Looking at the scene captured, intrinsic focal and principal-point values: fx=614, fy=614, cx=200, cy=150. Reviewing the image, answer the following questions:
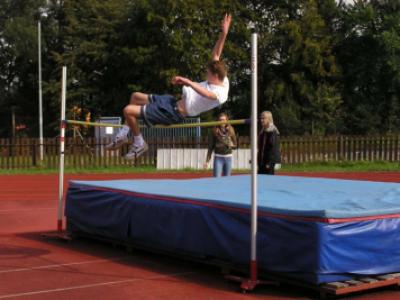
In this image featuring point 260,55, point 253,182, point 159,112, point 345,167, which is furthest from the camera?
point 260,55

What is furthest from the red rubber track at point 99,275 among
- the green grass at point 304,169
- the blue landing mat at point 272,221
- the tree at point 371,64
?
the tree at point 371,64

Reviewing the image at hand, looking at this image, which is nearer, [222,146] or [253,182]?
[253,182]

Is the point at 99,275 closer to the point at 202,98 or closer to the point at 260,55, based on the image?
the point at 202,98

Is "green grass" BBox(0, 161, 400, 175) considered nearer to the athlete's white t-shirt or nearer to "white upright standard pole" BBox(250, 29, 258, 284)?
the athlete's white t-shirt

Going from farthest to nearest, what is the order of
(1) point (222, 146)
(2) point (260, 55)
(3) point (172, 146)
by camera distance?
1. (2) point (260, 55)
2. (3) point (172, 146)
3. (1) point (222, 146)

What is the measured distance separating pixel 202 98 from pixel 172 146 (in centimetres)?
1645

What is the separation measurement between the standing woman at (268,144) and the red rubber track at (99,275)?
2865 mm

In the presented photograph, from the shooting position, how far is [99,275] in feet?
19.7

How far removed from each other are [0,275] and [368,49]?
37.3 meters

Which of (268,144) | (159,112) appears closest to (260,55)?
(268,144)

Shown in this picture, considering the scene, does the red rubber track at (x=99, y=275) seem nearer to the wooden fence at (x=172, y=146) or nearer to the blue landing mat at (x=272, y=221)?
the blue landing mat at (x=272, y=221)

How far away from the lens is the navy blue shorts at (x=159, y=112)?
6.21 meters

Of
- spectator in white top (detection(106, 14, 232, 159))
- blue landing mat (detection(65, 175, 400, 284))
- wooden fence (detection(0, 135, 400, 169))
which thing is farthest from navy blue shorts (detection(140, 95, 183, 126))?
wooden fence (detection(0, 135, 400, 169))

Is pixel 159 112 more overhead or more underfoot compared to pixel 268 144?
more overhead
